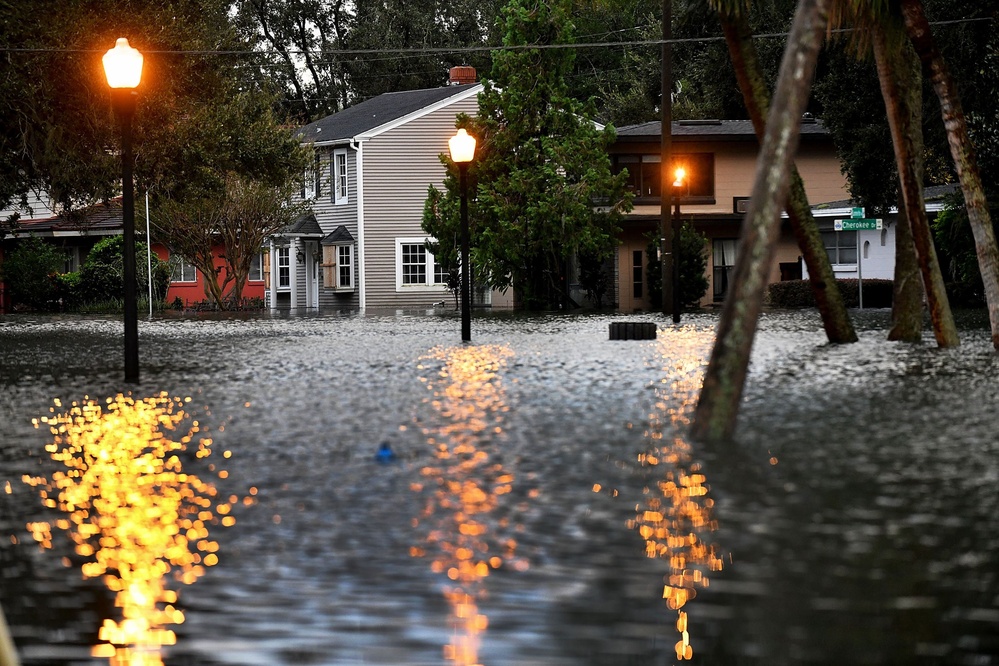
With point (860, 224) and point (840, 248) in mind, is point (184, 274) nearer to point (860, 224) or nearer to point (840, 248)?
point (840, 248)

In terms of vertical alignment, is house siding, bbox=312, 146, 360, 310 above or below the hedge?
above

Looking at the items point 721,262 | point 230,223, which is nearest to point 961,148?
point 230,223

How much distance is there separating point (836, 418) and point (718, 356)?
6.63 feet

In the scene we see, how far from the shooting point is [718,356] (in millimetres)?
11938

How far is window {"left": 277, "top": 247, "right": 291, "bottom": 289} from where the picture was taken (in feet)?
214

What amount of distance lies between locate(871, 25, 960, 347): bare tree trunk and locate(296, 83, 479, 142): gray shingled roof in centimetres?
3680

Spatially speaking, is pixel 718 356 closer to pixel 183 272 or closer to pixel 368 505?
pixel 368 505

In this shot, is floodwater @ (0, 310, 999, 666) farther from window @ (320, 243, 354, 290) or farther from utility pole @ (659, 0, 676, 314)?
window @ (320, 243, 354, 290)

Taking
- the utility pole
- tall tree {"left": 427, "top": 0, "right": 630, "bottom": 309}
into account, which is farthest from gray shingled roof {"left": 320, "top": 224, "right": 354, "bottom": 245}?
the utility pole

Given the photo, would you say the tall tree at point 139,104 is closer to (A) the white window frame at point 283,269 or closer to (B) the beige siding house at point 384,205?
(B) the beige siding house at point 384,205

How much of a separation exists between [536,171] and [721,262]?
13354 mm

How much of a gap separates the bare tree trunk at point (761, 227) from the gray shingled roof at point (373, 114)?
4794 cm

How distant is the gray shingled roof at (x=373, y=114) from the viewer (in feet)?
199

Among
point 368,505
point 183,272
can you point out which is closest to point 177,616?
point 368,505
